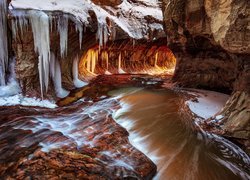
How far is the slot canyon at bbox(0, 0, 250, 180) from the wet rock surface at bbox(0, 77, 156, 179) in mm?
23

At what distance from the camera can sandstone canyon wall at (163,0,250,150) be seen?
Answer: 18.8 feet

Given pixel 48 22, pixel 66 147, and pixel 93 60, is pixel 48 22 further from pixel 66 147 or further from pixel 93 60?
pixel 93 60

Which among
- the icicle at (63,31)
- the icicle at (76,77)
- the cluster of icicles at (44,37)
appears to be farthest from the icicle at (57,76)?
the icicle at (76,77)

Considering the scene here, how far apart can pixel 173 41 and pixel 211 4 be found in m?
5.41

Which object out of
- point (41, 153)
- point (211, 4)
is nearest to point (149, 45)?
point (211, 4)

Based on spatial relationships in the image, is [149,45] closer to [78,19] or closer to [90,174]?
[78,19]

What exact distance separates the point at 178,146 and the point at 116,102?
4.18 metres

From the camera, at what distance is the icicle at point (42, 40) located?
8633 mm

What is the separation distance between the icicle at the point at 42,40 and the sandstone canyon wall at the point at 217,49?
5955 millimetres

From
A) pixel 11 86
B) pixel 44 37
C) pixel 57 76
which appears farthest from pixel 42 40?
pixel 11 86

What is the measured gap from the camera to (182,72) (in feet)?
43.1

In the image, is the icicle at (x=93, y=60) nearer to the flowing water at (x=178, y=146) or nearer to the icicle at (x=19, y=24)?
the icicle at (x=19, y=24)

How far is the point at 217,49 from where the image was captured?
10562mm

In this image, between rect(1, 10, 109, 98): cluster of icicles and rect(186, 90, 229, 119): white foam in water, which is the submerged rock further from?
rect(186, 90, 229, 119): white foam in water
